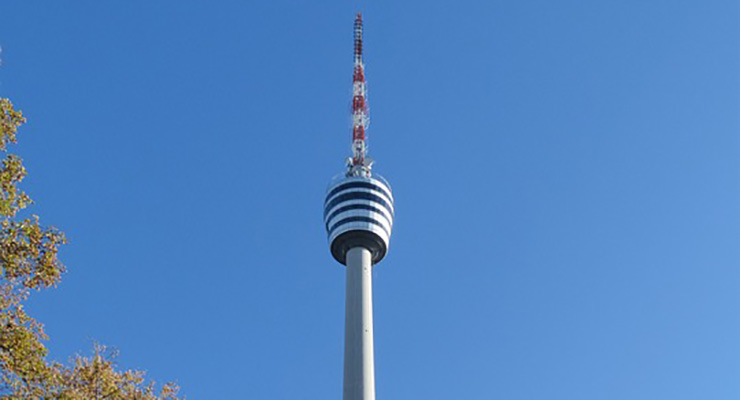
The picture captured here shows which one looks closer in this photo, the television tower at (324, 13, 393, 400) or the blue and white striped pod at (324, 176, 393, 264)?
the television tower at (324, 13, 393, 400)

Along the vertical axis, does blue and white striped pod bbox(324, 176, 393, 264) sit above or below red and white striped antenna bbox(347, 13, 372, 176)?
below

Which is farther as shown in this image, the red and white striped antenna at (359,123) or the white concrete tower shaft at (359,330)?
the red and white striped antenna at (359,123)

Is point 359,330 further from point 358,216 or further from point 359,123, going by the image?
point 359,123

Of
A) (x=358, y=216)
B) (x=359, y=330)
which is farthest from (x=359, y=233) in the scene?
(x=359, y=330)

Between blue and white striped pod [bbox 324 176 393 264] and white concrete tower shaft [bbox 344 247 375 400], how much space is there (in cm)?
216

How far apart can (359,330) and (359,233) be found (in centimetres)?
1396

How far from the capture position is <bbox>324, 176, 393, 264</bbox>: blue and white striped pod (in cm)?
11106

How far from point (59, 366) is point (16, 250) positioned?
16.1 ft

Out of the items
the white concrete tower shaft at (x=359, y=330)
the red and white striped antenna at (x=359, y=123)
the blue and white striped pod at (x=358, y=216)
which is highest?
the red and white striped antenna at (x=359, y=123)

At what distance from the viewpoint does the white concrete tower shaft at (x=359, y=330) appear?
323 feet

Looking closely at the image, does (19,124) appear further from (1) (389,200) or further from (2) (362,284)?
(1) (389,200)

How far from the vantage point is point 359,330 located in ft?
336

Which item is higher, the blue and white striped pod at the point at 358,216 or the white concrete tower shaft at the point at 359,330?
the blue and white striped pod at the point at 358,216

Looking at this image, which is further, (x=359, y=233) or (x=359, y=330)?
(x=359, y=233)
